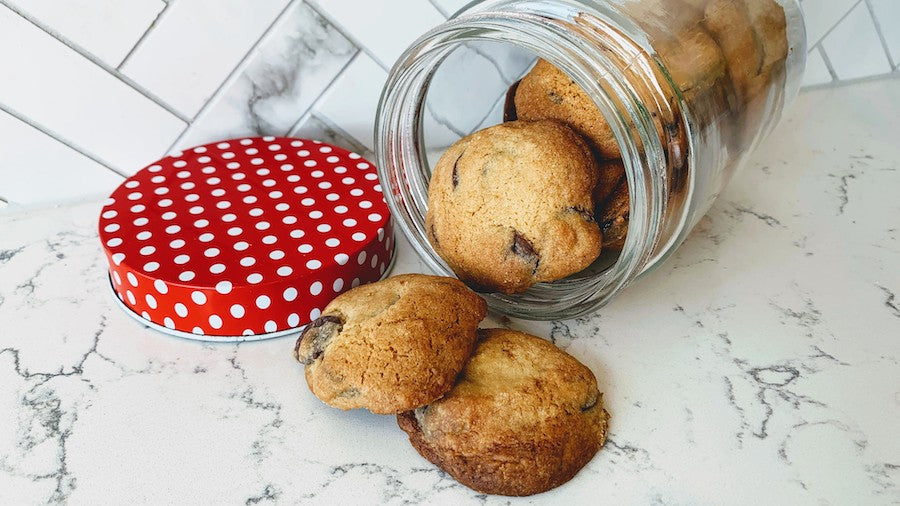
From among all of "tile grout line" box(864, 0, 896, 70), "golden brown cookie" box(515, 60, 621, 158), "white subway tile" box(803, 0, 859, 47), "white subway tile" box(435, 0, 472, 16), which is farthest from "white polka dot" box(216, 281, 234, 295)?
"tile grout line" box(864, 0, 896, 70)

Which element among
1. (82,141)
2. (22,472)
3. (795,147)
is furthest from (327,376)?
(795,147)

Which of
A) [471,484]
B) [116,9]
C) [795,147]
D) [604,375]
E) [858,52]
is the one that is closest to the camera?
[471,484]

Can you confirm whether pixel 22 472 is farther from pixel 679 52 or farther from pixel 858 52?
pixel 858 52

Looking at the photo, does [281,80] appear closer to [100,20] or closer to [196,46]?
[196,46]

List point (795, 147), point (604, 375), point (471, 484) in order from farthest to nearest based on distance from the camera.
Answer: point (795, 147)
point (604, 375)
point (471, 484)

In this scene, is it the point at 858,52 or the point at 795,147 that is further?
the point at 858,52

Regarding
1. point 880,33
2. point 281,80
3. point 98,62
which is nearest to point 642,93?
point 281,80

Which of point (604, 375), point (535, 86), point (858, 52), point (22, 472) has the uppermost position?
point (858, 52)
